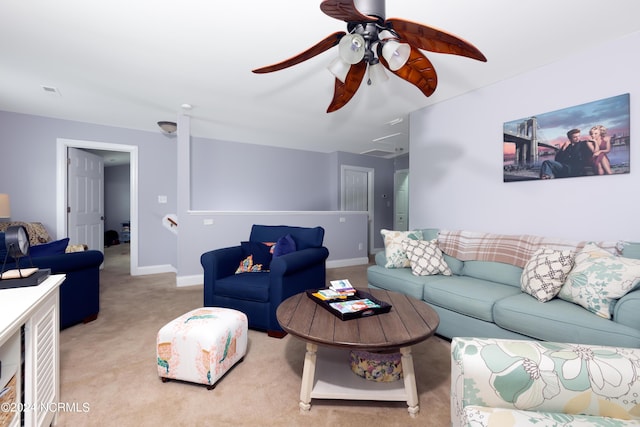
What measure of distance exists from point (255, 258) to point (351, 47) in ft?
6.96

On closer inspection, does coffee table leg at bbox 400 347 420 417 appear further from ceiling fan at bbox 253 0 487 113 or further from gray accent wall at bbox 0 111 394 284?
gray accent wall at bbox 0 111 394 284

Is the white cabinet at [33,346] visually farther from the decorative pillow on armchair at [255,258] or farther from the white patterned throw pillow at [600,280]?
the white patterned throw pillow at [600,280]

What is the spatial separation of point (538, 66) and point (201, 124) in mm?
4098

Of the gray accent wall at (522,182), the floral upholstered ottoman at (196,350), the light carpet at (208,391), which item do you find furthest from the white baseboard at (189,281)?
the gray accent wall at (522,182)

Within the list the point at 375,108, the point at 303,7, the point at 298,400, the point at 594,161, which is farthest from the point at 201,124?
the point at 594,161

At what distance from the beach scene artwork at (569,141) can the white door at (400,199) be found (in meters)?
4.23

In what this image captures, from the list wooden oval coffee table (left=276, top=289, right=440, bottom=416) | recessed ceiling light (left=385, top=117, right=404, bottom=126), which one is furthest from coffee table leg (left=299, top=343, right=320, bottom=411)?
recessed ceiling light (left=385, top=117, right=404, bottom=126)

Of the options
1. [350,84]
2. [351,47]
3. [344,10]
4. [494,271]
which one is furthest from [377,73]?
[494,271]

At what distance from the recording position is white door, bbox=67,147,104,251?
4.29 meters

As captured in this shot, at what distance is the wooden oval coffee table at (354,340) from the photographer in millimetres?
1389

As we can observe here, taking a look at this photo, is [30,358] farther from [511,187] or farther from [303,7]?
[511,187]

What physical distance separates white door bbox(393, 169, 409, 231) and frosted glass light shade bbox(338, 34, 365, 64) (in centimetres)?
582

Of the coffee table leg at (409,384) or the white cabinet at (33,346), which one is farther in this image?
the coffee table leg at (409,384)

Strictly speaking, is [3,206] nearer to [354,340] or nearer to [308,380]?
[308,380]
